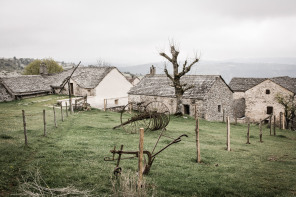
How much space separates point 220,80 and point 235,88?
12.2 m

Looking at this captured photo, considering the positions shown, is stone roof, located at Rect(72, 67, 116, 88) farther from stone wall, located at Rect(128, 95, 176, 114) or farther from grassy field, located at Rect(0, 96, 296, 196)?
grassy field, located at Rect(0, 96, 296, 196)

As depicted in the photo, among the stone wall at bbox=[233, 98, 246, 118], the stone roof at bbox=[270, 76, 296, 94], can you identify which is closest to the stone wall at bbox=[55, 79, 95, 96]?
the stone wall at bbox=[233, 98, 246, 118]

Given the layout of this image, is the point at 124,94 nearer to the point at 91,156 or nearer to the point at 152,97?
the point at 152,97

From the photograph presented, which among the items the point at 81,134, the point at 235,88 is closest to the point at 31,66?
the point at 235,88

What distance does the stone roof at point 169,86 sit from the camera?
29473 millimetres

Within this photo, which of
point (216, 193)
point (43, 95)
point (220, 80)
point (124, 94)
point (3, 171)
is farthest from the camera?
point (124, 94)

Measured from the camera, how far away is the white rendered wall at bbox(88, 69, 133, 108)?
121ft

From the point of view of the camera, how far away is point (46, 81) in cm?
4262

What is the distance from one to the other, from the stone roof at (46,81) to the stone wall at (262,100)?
85.5 feet

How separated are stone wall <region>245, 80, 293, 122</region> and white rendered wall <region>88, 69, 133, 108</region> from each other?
73.7ft

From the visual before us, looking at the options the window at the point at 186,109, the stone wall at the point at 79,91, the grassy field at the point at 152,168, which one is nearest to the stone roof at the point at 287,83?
the window at the point at 186,109

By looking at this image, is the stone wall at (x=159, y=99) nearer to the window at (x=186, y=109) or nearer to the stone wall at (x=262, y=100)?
the window at (x=186, y=109)

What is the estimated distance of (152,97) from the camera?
3344 cm

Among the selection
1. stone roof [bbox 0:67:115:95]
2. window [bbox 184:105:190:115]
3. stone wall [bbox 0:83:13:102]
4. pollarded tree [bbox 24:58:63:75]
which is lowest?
window [bbox 184:105:190:115]
